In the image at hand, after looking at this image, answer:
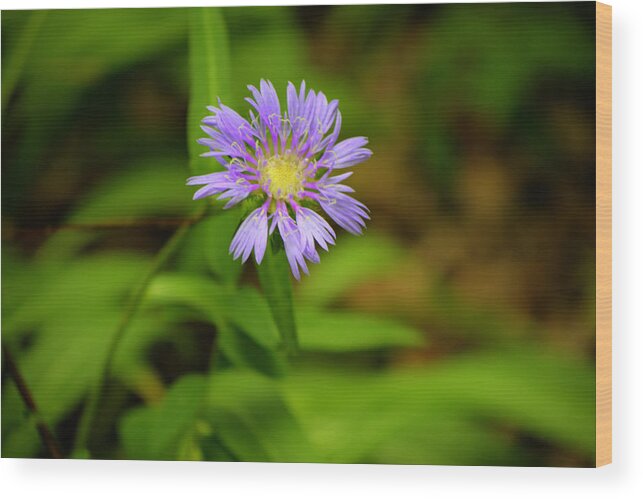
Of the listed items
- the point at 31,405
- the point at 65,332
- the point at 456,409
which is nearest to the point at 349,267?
the point at 456,409

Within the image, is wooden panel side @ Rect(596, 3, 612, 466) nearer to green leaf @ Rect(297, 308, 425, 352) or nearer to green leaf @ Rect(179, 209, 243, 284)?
green leaf @ Rect(297, 308, 425, 352)

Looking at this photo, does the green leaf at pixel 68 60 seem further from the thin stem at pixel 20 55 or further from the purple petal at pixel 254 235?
the purple petal at pixel 254 235

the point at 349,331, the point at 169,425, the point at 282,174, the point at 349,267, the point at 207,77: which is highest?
the point at 207,77

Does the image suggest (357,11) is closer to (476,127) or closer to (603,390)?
(476,127)

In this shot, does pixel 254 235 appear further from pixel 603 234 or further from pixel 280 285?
pixel 603 234

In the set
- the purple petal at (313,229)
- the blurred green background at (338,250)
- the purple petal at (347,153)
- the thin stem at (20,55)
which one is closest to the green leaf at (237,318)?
the blurred green background at (338,250)

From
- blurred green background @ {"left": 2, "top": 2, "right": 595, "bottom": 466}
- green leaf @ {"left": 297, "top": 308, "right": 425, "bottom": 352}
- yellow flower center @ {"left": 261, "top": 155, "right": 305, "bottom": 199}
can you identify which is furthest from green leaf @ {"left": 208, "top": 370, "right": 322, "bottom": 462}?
yellow flower center @ {"left": 261, "top": 155, "right": 305, "bottom": 199}
